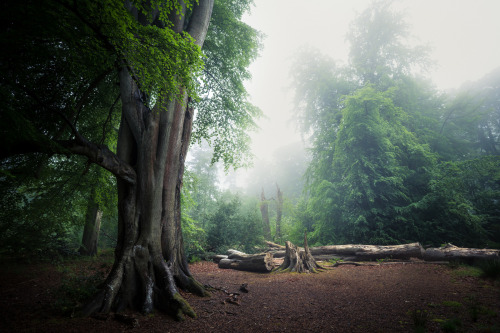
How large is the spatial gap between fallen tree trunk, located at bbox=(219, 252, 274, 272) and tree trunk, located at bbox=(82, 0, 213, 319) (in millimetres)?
3654

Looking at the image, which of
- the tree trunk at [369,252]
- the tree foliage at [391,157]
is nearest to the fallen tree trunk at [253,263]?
the tree trunk at [369,252]

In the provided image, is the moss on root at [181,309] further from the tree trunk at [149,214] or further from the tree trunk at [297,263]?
the tree trunk at [297,263]

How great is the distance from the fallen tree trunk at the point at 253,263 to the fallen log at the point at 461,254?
5785mm

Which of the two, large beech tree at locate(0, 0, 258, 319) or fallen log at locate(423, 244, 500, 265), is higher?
large beech tree at locate(0, 0, 258, 319)

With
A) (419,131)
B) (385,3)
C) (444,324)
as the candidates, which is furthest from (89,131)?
(385,3)

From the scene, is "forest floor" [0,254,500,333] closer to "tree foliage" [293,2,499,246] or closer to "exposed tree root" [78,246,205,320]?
"exposed tree root" [78,246,205,320]

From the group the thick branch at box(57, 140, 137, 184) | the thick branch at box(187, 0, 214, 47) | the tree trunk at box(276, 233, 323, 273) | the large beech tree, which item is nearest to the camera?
the large beech tree

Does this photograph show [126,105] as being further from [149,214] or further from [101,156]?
[149,214]

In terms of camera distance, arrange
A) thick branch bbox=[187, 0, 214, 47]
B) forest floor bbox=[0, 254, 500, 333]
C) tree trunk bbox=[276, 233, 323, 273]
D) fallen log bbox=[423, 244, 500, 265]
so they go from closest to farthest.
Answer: forest floor bbox=[0, 254, 500, 333], thick branch bbox=[187, 0, 214, 47], fallen log bbox=[423, 244, 500, 265], tree trunk bbox=[276, 233, 323, 273]

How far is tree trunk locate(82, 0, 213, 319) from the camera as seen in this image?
133 inches

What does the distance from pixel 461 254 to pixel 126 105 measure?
35.3 feet

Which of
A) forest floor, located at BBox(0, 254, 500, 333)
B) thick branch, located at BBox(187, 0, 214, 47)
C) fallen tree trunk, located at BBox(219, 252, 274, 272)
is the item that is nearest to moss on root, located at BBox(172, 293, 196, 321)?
forest floor, located at BBox(0, 254, 500, 333)

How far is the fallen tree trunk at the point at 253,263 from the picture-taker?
747cm

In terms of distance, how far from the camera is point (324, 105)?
1755 cm
